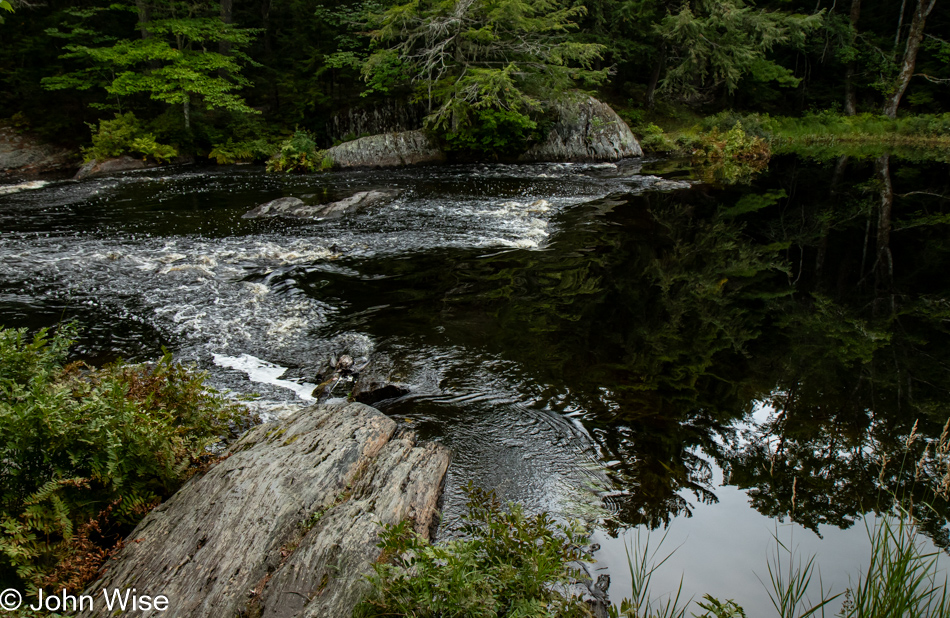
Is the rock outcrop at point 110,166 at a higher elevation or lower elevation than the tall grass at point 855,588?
higher

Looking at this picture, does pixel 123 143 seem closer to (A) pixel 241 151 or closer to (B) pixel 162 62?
Result: (A) pixel 241 151

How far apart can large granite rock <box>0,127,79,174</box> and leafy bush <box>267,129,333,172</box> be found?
678cm

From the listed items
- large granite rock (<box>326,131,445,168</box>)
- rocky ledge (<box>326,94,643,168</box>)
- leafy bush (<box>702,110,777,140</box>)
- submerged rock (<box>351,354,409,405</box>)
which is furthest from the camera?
leafy bush (<box>702,110,777,140</box>)

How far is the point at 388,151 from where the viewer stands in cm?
1836

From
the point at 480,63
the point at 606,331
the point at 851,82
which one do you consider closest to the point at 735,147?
the point at 480,63

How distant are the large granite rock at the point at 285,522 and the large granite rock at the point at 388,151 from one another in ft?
51.3

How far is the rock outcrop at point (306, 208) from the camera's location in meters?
11.2

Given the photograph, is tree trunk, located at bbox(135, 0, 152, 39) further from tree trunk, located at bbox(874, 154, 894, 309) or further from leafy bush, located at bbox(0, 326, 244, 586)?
tree trunk, located at bbox(874, 154, 894, 309)

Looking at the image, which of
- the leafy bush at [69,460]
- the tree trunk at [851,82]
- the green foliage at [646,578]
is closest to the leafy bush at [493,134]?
the leafy bush at [69,460]

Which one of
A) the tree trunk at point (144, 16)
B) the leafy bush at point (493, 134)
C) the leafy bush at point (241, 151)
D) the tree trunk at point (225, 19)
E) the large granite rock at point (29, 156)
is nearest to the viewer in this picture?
the large granite rock at point (29, 156)

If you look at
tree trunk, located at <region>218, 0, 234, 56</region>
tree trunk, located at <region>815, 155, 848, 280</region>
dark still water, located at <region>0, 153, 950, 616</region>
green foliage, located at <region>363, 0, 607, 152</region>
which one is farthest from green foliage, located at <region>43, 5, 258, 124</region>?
tree trunk, located at <region>815, 155, 848, 280</region>

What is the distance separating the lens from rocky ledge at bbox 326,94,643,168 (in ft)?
61.6

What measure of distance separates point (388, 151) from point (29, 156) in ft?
38.3

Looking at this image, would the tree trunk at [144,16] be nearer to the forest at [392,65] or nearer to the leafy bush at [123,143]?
the forest at [392,65]
